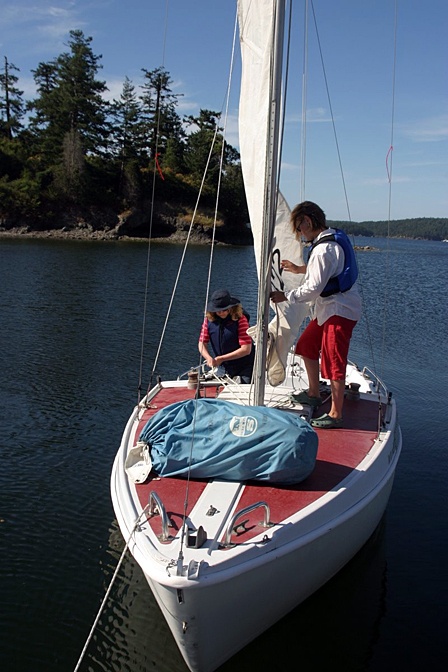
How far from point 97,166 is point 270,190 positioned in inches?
2477

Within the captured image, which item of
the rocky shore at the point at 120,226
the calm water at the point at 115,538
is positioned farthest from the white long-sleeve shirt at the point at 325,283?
the rocky shore at the point at 120,226

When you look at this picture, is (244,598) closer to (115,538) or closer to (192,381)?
(115,538)

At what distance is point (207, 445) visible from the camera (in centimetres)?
503

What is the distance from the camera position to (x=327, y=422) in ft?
20.5

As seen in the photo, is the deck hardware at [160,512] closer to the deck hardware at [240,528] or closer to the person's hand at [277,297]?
the deck hardware at [240,528]

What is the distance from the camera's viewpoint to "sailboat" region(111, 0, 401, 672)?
4035mm

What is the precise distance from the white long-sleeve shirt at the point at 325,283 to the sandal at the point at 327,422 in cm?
108

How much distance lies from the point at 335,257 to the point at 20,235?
2015 inches

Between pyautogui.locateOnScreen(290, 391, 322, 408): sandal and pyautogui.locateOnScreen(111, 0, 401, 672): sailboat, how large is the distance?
0.35 ft

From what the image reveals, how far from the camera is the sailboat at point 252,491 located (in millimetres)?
4035

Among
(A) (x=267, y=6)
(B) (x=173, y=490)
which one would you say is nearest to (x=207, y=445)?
(B) (x=173, y=490)

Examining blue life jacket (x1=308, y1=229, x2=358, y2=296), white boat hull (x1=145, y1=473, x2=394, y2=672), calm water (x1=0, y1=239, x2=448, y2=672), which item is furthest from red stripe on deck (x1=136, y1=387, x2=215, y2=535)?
blue life jacket (x1=308, y1=229, x2=358, y2=296)

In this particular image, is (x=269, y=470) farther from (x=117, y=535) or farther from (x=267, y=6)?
(x=267, y=6)

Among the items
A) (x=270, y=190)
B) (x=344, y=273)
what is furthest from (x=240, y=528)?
(x=270, y=190)
